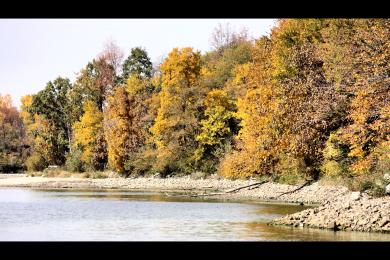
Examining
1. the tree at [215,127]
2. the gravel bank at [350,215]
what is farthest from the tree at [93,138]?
the gravel bank at [350,215]

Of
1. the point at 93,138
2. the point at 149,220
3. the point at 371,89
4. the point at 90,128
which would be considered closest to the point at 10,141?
the point at 90,128

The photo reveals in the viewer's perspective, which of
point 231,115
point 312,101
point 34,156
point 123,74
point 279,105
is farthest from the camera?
point 34,156

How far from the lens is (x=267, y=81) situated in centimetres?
3300

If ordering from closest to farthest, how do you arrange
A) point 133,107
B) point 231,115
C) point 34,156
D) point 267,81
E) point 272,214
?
point 272,214 → point 267,81 → point 231,115 → point 133,107 → point 34,156

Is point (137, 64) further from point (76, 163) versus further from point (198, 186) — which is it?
point (198, 186)

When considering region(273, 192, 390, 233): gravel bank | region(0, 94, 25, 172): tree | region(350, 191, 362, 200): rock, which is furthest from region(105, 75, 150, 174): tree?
region(350, 191, 362, 200): rock

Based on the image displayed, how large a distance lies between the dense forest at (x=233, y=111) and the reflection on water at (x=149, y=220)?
3.58m

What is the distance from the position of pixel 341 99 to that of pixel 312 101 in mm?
1718

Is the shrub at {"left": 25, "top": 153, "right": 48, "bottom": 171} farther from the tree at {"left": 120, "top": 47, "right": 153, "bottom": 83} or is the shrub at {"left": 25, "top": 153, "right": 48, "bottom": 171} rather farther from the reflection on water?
the reflection on water

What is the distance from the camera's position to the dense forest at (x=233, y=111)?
22250 mm

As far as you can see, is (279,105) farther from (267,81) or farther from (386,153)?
(386,153)
